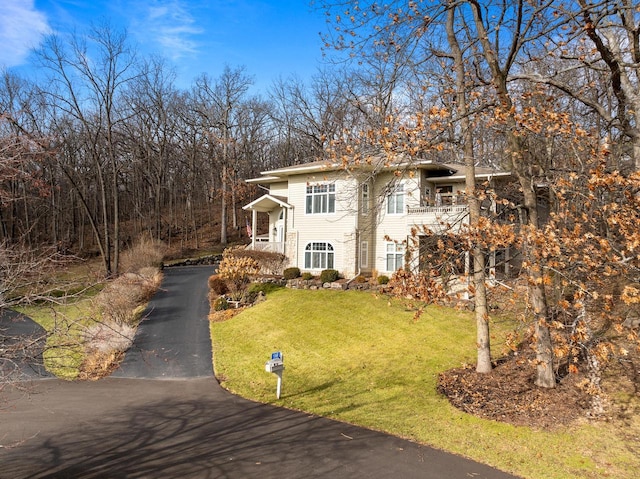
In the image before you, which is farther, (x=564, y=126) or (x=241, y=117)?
(x=241, y=117)

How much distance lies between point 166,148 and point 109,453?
4009cm

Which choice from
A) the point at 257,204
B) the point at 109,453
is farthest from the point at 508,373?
the point at 257,204

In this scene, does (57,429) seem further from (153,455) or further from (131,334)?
(131,334)

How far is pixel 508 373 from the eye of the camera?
1059 cm

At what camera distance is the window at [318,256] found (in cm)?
2144

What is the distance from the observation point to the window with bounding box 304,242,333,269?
21438mm

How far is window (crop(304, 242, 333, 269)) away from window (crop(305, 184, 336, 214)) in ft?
5.95

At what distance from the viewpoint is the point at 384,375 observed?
11344 mm

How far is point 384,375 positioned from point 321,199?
12.3m

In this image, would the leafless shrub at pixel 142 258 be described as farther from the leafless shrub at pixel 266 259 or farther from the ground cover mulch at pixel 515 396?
the ground cover mulch at pixel 515 396

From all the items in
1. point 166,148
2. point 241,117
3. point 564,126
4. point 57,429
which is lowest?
point 57,429

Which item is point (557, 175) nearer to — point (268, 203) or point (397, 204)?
point (397, 204)

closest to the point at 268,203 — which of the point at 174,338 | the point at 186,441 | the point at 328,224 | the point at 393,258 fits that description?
the point at 328,224

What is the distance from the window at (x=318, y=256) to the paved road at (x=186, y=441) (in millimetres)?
10652
